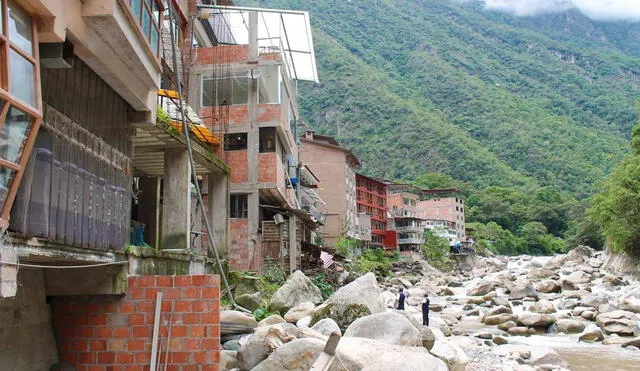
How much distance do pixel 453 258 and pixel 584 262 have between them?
1783 cm

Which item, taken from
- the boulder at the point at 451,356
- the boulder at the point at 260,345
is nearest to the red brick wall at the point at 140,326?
the boulder at the point at 260,345

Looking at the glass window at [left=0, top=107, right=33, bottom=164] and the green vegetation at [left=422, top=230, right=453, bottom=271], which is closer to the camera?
the glass window at [left=0, top=107, right=33, bottom=164]

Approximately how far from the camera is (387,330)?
34.1ft

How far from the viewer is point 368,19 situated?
641 ft

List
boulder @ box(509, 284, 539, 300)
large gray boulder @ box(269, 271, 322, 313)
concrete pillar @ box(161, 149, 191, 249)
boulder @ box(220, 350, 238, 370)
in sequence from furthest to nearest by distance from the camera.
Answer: boulder @ box(509, 284, 539, 300) < large gray boulder @ box(269, 271, 322, 313) < concrete pillar @ box(161, 149, 191, 249) < boulder @ box(220, 350, 238, 370)

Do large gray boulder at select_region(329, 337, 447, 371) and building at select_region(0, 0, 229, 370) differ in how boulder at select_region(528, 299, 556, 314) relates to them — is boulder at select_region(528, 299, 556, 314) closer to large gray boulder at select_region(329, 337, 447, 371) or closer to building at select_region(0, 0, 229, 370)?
large gray boulder at select_region(329, 337, 447, 371)

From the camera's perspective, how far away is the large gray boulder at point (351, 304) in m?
12.6

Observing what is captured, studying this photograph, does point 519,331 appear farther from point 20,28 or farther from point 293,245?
point 20,28

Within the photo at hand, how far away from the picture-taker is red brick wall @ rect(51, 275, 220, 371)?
7.39 m

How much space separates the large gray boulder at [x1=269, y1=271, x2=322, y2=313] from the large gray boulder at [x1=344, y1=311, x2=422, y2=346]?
5.56 meters

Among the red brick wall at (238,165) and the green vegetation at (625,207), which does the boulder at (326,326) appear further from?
the green vegetation at (625,207)

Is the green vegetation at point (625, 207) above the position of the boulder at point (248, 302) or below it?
above

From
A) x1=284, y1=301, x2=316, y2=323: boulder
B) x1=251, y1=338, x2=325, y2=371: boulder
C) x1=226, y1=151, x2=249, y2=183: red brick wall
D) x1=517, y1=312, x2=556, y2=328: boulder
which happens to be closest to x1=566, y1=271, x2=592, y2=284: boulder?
x1=517, y1=312, x2=556, y2=328: boulder

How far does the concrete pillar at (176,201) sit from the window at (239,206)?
414 inches
